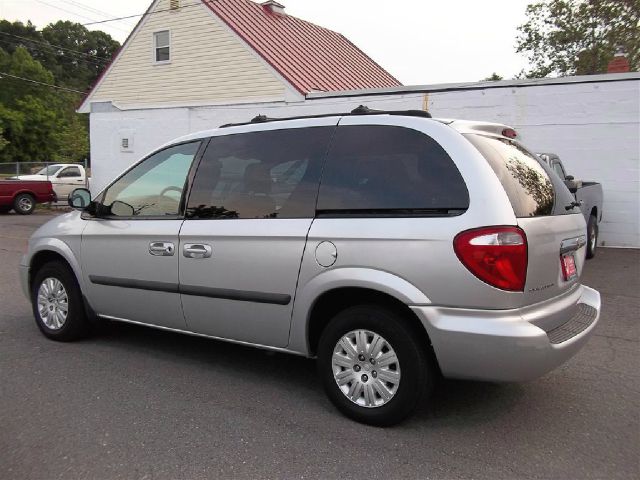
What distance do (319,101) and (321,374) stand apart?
11.9 metres

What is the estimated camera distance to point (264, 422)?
3.46 metres

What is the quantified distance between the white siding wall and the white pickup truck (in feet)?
10.6

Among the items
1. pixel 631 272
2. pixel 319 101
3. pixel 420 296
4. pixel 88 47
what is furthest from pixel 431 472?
pixel 88 47

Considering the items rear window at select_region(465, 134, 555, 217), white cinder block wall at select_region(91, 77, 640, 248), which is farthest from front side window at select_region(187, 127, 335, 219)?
white cinder block wall at select_region(91, 77, 640, 248)

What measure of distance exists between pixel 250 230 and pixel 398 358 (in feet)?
4.26

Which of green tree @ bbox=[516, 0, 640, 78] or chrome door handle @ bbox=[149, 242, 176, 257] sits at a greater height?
green tree @ bbox=[516, 0, 640, 78]

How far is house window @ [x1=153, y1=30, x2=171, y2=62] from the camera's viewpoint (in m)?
18.3

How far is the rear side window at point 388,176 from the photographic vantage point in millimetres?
3209

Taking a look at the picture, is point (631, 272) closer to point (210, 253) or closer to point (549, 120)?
point (549, 120)

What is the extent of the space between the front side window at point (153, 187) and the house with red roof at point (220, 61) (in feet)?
35.9

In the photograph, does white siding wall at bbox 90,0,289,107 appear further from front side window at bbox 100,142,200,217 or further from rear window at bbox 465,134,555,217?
rear window at bbox 465,134,555,217

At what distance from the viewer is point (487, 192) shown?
3072 mm

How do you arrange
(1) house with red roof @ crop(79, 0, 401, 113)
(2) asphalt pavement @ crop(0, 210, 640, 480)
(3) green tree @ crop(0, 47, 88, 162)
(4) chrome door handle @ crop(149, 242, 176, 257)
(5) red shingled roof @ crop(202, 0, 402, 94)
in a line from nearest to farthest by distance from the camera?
(2) asphalt pavement @ crop(0, 210, 640, 480), (4) chrome door handle @ crop(149, 242, 176, 257), (1) house with red roof @ crop(79, 0, 401, 113), (5) red shingled roof @ crop(202, 0, 402, 94), (3) green tree @ crop(0, 47, 88, 162)

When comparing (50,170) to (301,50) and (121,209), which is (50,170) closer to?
(301,50)
